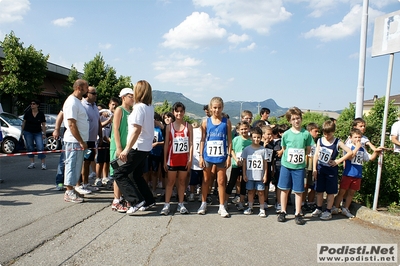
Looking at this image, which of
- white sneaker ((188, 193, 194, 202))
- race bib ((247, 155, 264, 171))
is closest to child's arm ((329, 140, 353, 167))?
race bib ((247, 155, 264, 171))

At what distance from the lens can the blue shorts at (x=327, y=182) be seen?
4.81 meters

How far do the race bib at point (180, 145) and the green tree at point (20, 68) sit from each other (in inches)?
669

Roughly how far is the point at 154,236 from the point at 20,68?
18.2 m

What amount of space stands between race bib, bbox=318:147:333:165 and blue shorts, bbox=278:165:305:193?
461 mm

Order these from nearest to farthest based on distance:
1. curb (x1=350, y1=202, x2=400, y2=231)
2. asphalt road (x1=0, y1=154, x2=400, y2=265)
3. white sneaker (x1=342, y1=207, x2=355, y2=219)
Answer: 1. asphalt road (x1=0, y1=154, x2=400, y2=265)
2. curb (x1=350, y1=202, x2=400, y2=231)
3. white sneaker (x1=342, y1=207, x2=355, y2=219)

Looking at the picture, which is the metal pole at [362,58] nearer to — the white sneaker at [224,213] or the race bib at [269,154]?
the race bib at [269,154]

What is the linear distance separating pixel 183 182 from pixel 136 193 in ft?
2.56

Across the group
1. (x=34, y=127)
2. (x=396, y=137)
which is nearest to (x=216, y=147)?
(x=396, y=137)

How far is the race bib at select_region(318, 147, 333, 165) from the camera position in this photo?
4.80 metres

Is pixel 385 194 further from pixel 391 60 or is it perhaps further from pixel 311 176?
pixel 391 60

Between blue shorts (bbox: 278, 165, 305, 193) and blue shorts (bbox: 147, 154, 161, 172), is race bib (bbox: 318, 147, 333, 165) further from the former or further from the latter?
blue shorts (bbox: 147, 154, 161, 172)

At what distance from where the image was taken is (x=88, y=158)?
19.7 feet

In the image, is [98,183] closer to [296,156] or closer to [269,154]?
[269,154]

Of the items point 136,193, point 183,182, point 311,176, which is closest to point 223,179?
→ point 183,182
